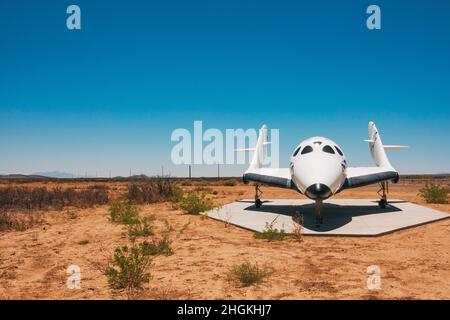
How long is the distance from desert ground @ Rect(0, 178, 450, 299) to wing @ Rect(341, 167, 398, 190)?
8.95ft

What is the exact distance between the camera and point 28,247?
980 cm

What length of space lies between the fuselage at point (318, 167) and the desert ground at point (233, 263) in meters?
1.52

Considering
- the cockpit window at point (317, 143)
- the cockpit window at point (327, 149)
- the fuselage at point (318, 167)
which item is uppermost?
the cockpit window at point (317, 143)

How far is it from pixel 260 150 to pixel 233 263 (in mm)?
12379

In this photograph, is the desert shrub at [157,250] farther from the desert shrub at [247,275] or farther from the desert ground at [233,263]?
the desert shrub at [247,275]

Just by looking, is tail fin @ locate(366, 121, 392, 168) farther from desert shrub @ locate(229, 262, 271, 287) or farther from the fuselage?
desert shrub @ locate(229, 262, 271, 287)

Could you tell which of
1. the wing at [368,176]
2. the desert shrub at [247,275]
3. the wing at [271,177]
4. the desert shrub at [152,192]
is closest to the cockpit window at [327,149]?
the wing at [368,176]

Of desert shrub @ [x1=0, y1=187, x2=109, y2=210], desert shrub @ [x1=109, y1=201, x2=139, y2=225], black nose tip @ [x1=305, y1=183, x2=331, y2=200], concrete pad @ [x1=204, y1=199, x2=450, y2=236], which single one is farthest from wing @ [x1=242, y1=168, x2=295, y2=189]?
desert shrub @ [x1=0, y1=187, x2=109, y2=210]

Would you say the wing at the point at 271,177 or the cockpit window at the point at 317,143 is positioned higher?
the cockpit window at the point at 317,143

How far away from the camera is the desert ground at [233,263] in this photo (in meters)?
5.71

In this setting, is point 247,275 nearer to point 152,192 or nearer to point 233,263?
point 233,263
